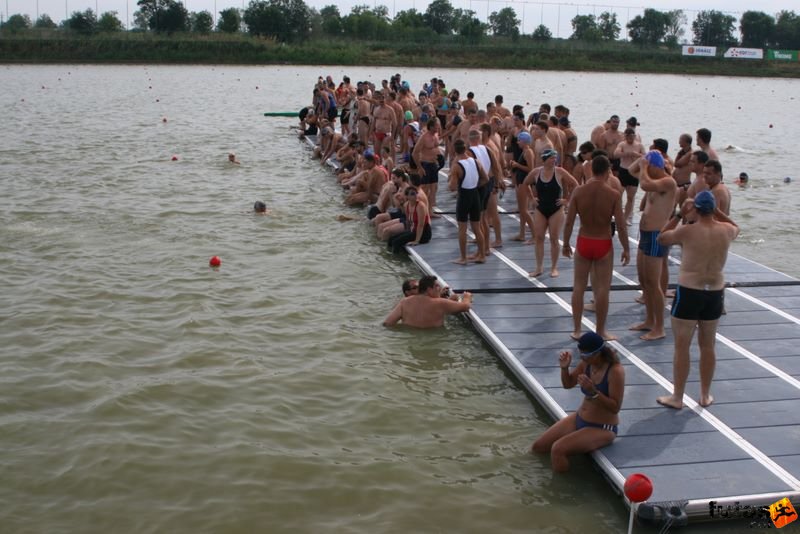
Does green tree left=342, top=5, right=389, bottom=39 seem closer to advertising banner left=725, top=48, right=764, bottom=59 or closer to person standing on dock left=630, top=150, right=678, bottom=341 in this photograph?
advertising banner left=725, top=48, right=764, bottom=59

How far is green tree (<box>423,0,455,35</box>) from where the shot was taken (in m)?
108

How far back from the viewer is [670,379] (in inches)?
306

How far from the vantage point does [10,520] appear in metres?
6.25

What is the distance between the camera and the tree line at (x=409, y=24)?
81.6 m

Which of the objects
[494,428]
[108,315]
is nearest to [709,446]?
[494,428]

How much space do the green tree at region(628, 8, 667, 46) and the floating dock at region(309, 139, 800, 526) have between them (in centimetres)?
10305

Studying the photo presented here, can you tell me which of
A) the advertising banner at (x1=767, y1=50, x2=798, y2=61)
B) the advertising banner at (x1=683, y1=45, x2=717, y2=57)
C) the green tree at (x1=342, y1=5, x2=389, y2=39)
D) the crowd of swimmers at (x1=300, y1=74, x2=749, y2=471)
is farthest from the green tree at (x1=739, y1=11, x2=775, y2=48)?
the crowd of swimmers at (x1=300, y1=74, x2=749, y2=471)

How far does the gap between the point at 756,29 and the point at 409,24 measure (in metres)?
42.8

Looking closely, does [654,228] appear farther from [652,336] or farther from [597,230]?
[652,336]

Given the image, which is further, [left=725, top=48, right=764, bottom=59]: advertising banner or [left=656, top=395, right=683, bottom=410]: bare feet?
[left=725, top=48, right=764, bottom=59]: advertising banner

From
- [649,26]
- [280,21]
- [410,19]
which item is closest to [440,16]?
[410,19]

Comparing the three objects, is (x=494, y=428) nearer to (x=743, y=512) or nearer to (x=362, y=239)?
(x=743, y=512)

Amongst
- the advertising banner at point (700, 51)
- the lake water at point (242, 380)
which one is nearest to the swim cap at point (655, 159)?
the lake water at point (242, 380)

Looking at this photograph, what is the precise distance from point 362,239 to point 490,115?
4212mm
